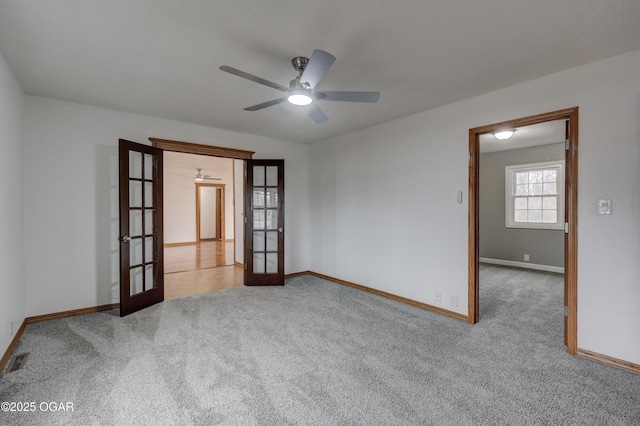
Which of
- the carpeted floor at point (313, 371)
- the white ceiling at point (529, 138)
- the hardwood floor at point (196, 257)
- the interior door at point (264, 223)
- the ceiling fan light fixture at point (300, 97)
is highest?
the white ceiling at point (529, 138)

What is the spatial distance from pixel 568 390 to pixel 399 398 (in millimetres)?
1215

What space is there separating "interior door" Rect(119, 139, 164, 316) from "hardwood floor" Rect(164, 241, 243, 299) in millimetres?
509

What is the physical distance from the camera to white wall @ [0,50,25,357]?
236 centimetres

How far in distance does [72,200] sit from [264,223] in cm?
253

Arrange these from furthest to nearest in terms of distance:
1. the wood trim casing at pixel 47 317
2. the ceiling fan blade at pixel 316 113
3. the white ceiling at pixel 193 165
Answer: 1. the white ceiling at pixel 193 165
2. the ceiling fan blade at pixel 316 113
3. the wood trim casing at pixel 47 317

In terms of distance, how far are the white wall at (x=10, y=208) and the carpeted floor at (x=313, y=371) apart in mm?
369

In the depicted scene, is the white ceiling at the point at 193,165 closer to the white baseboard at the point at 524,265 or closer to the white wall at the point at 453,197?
the white wall at the point at 453,197

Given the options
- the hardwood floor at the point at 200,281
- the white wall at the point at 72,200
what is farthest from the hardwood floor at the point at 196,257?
the white wall at the point at 72,200

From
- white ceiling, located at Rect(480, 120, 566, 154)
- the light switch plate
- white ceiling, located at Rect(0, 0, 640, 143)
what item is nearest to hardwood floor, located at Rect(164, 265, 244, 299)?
white ceiling, located at Rect(0, 0, 640, 143)

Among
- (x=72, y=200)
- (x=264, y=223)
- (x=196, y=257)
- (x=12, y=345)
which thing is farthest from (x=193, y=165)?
(x=12, y=345)

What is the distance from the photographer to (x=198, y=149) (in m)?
4.30

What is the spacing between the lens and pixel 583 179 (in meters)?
2.50

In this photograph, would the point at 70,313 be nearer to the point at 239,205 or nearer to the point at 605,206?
the point at 239,205

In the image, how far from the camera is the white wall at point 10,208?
2363mm
